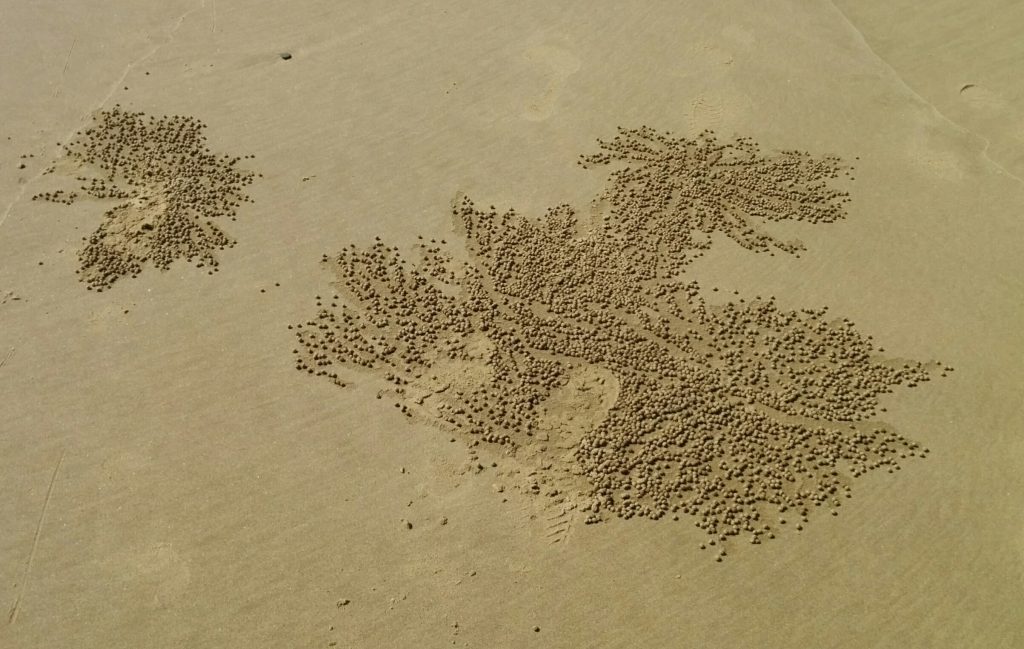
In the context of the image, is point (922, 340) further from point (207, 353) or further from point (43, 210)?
point (43, 210)

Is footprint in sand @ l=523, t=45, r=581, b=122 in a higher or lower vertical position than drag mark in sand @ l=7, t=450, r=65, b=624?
higher

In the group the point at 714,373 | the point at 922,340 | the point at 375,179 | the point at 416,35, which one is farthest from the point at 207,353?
the point at 922,340

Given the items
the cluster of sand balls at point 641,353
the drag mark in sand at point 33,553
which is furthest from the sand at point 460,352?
the cluster of sand balls at point 641,353

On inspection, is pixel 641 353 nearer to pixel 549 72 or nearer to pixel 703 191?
pixel 703 191

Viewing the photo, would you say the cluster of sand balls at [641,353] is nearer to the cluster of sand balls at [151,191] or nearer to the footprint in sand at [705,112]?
the footprint in sand at [705,112]

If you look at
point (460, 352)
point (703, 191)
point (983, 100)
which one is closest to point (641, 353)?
point (460, 352)

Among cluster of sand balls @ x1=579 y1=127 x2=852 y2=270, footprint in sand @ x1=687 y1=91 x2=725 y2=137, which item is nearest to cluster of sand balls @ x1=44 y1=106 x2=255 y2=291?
cluster of sand balls @ x1=579 y1=127 x2=852 y2=270

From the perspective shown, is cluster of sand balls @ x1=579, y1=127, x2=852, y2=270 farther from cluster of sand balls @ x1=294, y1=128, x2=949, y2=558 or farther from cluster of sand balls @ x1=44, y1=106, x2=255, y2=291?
cluster of sand balls @ x1=44, y1=106, x2=255, y2=291
